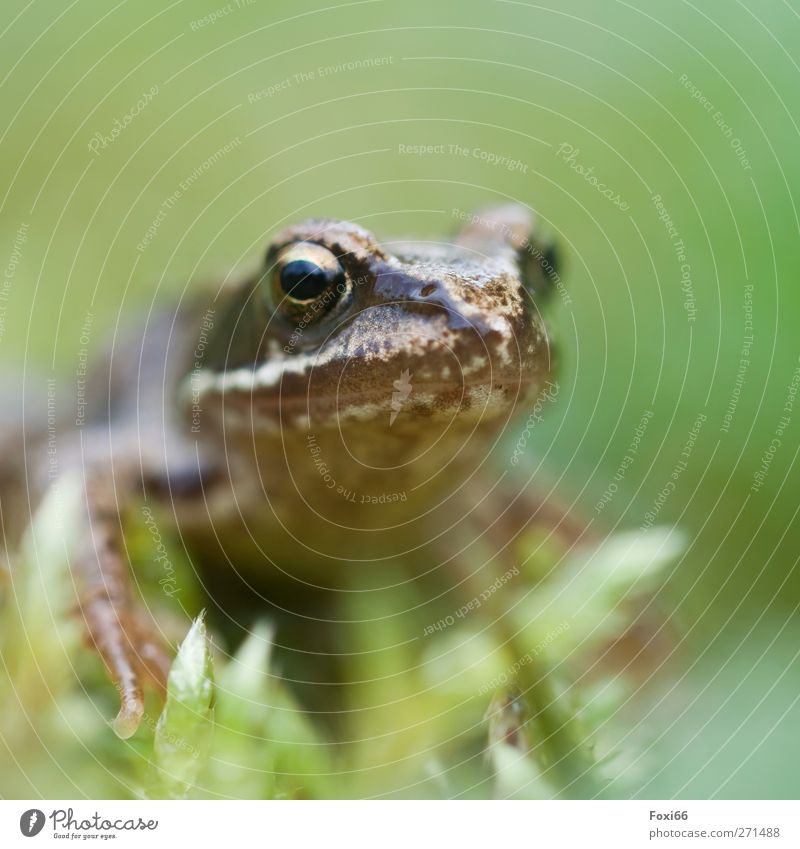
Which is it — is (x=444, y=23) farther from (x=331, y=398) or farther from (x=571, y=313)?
(x=331, y=398)

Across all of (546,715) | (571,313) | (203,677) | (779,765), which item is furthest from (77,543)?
(571,313)

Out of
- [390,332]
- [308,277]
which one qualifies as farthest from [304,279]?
[390,332]

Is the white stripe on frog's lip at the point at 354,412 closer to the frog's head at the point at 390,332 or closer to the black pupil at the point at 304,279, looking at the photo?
the frog's head at the point at 390,332

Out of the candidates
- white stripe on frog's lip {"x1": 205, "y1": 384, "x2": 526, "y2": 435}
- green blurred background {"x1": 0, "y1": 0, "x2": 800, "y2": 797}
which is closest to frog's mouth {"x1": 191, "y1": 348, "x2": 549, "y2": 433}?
white stripe on frog's lip {"x1": 205, "y1": 384, "x2": 526, "y2": 435}

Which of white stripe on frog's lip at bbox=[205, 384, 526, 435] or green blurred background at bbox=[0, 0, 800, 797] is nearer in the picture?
white stripe on frog's lip at bbox=[205, 384, 526, 435]

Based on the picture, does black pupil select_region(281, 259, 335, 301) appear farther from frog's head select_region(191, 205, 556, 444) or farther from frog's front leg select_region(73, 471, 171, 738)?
frog's front leg select_region(73, 471, 171, 738)

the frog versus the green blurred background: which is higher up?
the green blurred background

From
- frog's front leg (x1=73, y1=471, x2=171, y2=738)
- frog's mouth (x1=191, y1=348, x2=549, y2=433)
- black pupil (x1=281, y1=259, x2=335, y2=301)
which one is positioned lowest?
frog's front leg (x1=73, y1=471, x2=171, y2=738)

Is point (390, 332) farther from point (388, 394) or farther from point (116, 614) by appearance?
point (116, 614)
